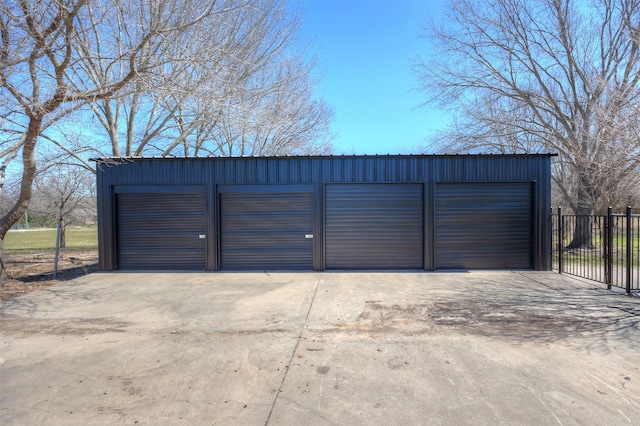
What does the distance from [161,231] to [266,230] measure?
3.12 m

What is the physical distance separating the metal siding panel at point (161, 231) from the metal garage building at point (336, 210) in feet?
0.10

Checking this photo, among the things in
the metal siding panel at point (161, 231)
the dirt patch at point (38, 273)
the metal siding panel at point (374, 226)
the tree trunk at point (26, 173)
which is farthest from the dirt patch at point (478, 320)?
the tree trunk at point (26, 173)

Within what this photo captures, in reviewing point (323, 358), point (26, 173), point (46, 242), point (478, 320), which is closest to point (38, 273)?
point (26, 173)

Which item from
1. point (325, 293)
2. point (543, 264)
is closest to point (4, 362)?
point (325, 293)

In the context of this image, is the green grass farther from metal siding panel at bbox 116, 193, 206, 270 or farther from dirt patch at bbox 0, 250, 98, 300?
metal siding panel at bbox 116, 193, 206, 270

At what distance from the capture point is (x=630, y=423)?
101 inches

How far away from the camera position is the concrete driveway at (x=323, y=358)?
9.11ft

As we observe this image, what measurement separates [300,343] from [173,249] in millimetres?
6679

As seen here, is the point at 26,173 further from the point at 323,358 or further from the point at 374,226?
the point at 374,226

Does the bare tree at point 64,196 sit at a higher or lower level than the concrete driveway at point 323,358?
higher

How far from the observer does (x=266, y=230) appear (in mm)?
9297

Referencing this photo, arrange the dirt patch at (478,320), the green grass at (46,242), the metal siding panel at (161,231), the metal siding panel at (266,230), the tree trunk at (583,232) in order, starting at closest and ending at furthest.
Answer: the dirt patch at (478,320) → the tree trunk at (583,232) → the metal siding panel at (266,230) → the metal siding panel at (161,231) → the green grass at (46,242)

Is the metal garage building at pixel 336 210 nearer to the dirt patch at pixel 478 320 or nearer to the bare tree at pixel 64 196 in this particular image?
the dirt patch at pixel 478 320

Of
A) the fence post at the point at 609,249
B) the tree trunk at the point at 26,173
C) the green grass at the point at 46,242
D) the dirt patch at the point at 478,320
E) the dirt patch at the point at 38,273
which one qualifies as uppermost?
the tree trunk at the point at 26,173
